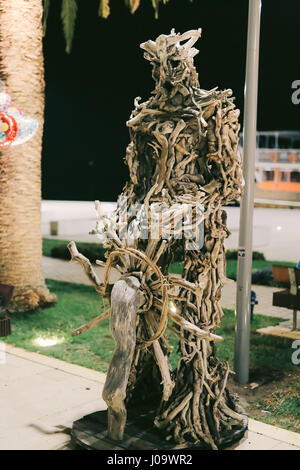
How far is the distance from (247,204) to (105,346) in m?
2.76

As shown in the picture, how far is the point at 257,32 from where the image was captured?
18.6ft

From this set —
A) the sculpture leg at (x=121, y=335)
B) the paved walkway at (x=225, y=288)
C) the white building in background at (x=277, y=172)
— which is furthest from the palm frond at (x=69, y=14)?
the white building in background at (x=277, y=172)

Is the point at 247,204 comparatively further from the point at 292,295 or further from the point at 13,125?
the point at 13,125

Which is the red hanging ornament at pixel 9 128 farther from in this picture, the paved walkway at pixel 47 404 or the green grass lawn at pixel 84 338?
the paved walkway at pixel 47 404

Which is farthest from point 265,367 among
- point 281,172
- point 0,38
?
point 281,172

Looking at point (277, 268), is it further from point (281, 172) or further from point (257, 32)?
point (281, 172)

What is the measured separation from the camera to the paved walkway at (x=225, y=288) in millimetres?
8913

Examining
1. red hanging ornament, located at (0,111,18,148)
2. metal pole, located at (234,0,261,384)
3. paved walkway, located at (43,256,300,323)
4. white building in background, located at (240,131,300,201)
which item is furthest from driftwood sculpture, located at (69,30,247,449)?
white building in background, located at (240,131,300,201)

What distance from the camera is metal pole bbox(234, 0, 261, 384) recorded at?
5.67 meters

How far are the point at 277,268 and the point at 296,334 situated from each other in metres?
1.06

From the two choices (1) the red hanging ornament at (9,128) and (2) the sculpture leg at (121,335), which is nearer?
(2) the sculpture leg at (121,335)

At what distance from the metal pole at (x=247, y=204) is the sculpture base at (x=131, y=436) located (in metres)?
1.56

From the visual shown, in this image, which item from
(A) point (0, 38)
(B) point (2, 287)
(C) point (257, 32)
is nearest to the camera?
(C) point (257, 32)

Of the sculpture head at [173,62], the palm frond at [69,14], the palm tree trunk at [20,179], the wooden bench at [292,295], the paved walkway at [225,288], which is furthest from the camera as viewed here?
the palm frond at [69,14]
